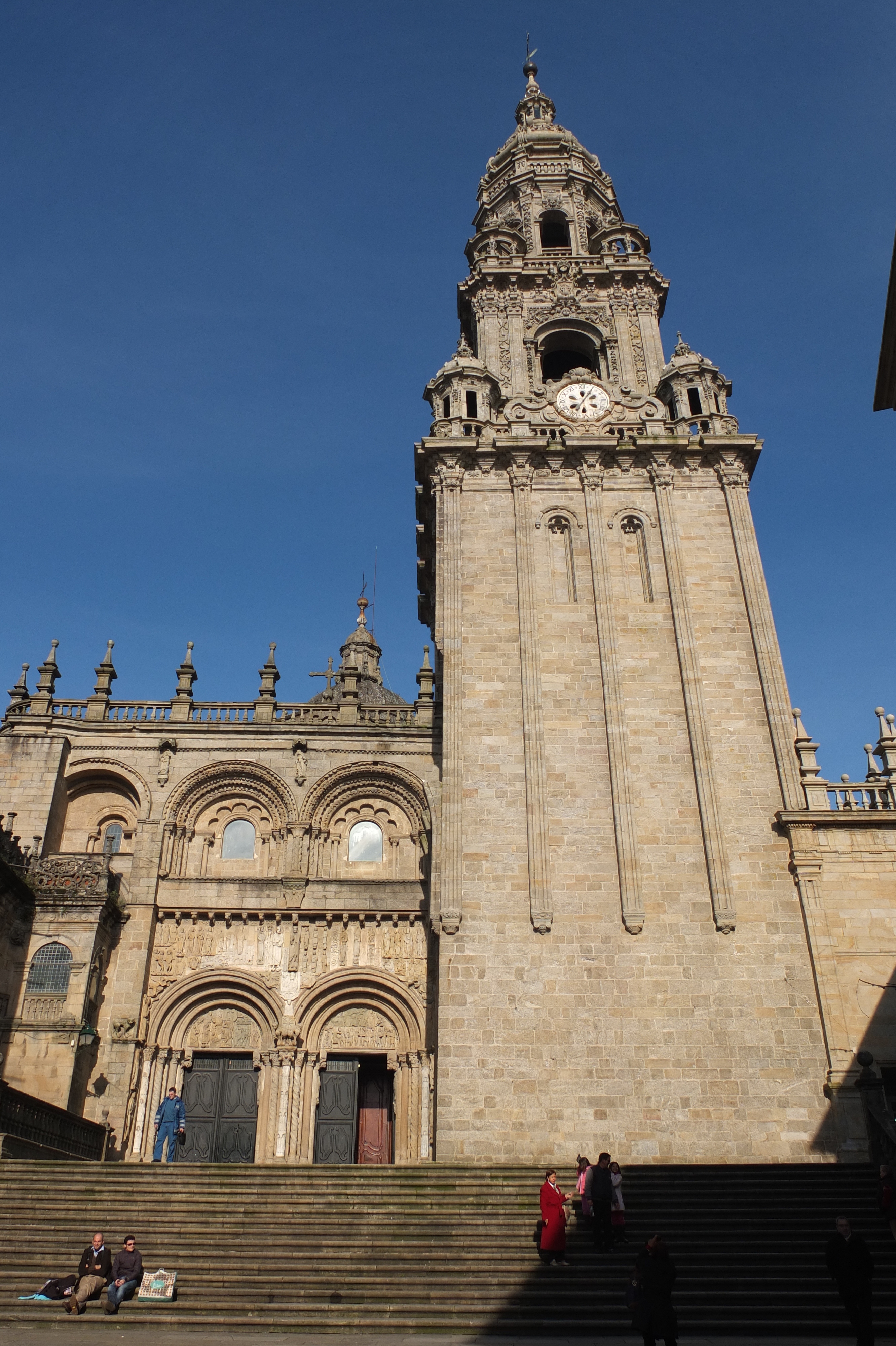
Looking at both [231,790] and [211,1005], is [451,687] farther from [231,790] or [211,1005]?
[211,1005]

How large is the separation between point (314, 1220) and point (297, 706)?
17370 mm

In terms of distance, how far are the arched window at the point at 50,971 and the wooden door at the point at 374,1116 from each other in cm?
798

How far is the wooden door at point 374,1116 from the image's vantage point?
25.0 m

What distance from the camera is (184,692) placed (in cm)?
3036

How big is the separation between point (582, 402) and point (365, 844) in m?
14.8

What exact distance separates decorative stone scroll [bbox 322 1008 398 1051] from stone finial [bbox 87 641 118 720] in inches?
452

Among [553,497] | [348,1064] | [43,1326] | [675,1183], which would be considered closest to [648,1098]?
[675,1183]

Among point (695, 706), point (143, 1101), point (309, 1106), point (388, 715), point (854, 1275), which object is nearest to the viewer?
point (854, 1275)

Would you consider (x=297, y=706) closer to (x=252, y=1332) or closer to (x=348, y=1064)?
(x=348, y=1064)

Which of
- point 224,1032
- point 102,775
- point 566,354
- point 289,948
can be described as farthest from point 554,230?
point 224,1032

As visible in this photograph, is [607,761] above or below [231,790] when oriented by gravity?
below

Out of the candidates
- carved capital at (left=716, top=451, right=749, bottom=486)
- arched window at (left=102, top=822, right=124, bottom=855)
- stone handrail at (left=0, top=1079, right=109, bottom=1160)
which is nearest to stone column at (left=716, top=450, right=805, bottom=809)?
carved capital at (left=716, top=451, right=749, bottom=486)

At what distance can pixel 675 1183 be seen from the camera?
1652cm

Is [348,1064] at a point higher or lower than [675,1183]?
higher
